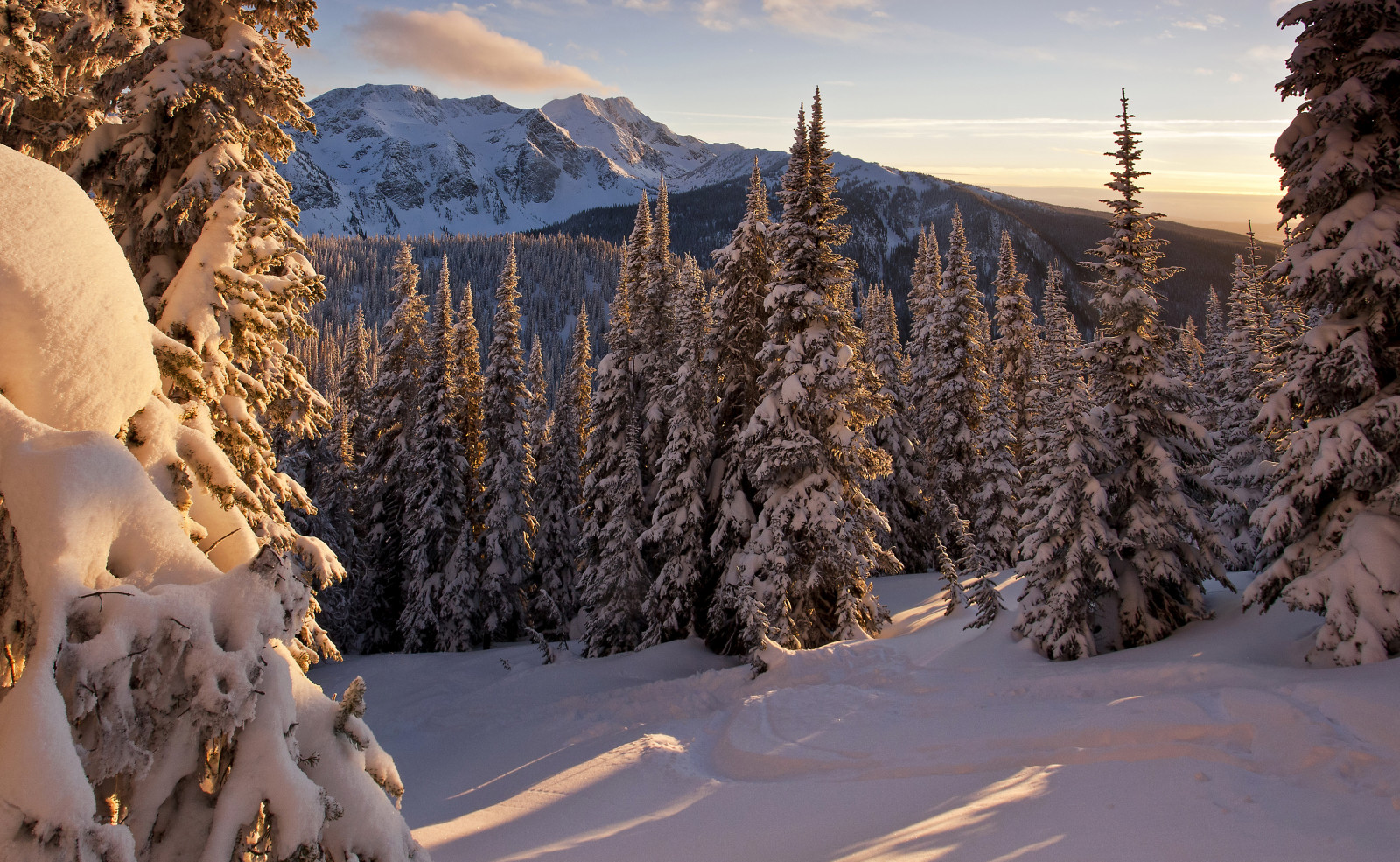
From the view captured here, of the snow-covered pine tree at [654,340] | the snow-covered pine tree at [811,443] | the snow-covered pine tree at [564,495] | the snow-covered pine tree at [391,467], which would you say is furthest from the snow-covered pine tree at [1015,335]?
the snow-covered pine tree at [391,467]

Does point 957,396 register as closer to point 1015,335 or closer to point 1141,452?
point 1015,335

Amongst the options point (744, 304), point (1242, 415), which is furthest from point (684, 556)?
point (1242, 415)

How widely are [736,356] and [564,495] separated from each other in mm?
20865

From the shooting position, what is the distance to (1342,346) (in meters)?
11.2

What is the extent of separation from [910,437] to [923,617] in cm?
1600

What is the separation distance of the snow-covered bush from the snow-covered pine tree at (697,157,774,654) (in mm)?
17212

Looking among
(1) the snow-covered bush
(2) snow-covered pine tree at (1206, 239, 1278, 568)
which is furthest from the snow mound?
(2) snow-covered pine tree at (1206, 239, 1278, 568)

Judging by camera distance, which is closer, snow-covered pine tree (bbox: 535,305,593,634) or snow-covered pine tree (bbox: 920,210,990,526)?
snow-covered pine tree (bbox: 920,210,990,526)

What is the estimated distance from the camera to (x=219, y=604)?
3076mm

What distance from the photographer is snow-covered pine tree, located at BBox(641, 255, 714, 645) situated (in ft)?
70.9

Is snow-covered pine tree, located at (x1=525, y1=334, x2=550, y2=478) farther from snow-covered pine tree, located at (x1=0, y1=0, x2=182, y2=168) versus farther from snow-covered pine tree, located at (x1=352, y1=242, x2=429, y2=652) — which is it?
snow-covered pine tree, located at (x1=0, y1=0, x2=182, y2=168)

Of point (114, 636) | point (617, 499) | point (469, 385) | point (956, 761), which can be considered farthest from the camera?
point (469, 385)

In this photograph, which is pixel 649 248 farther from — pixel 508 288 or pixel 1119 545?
pixel 1119 545

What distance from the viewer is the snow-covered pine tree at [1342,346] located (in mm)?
10547
